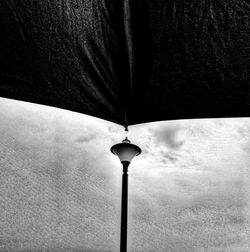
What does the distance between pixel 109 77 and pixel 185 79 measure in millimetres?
457

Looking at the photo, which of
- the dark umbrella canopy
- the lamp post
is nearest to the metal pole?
the lamp post

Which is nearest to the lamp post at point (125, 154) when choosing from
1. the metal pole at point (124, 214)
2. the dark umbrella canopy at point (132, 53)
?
the metal pole at point (124, 214)

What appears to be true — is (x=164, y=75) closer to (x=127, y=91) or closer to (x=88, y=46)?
(x=127, y=91)

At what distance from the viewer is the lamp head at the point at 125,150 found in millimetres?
6371

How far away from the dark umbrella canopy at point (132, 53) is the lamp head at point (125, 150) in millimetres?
4160

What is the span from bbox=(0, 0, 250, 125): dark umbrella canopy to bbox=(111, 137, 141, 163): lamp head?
416 cm

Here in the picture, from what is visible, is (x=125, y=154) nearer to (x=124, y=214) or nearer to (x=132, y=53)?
(x=124, y=214)

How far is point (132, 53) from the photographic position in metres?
2.01

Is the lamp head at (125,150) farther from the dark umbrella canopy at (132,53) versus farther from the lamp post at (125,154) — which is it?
the dark umbrella canopy at (132,53)

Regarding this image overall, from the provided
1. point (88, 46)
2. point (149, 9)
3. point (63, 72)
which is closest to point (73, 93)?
point (63, 72)

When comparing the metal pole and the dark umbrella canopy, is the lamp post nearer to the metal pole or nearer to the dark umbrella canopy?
the metal pole

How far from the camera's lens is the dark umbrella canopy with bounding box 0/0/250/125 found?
192cm

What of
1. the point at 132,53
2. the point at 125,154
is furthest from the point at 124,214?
the point at 132,53

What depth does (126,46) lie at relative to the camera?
2.00m
